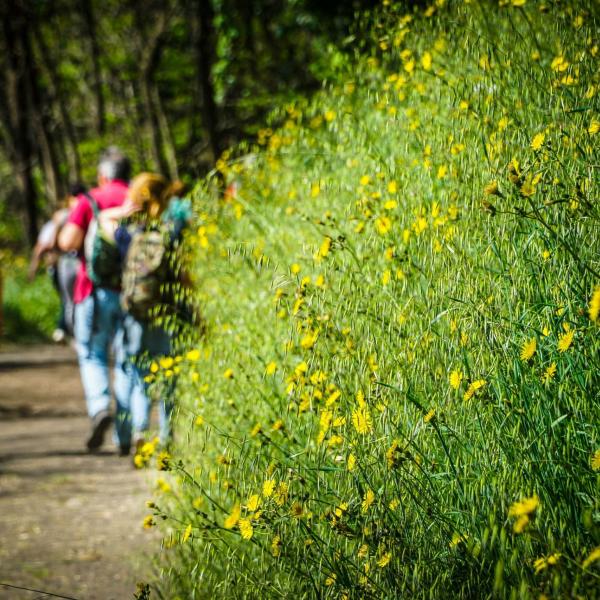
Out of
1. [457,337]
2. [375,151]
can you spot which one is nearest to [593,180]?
[457,337]

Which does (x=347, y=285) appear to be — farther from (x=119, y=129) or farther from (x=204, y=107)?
(x=119, y=129)

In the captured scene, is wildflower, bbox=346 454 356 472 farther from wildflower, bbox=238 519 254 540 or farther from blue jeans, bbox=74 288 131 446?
blue jeans, bbox=74 288 131 446

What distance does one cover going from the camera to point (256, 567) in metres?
2.90

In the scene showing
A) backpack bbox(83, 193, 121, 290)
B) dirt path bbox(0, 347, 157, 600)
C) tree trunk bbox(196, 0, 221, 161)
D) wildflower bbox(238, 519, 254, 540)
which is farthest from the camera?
tree trunk bbox(196, 0, 221, 161)

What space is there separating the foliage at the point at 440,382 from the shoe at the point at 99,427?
9.98ft

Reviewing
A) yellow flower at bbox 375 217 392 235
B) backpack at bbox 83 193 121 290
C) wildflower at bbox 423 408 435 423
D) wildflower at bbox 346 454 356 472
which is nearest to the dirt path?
backpack at bbox 83 193 121 290

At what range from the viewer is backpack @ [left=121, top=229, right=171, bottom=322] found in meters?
5.89

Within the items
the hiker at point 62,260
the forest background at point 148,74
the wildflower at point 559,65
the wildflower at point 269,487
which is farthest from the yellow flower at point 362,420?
the forest background at point 148,74

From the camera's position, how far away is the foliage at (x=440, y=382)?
2336 millimetres

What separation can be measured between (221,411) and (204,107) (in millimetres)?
11791

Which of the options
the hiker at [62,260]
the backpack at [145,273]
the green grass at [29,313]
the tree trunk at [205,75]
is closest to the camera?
the backpack at [145,273]

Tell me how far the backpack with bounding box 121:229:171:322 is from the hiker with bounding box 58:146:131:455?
0.55m

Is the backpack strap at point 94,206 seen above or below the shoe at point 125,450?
above

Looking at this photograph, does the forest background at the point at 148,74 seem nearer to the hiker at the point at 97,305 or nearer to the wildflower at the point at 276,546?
the hiker at the point at 97,305
